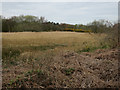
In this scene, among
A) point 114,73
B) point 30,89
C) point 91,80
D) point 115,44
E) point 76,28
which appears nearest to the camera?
point 30,89

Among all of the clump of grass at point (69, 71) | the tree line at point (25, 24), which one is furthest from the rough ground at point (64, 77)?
the tree line at point (25, 24)

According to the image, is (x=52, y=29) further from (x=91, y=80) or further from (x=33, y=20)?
(x=91, y=80)

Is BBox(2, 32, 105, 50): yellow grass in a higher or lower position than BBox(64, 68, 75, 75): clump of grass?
higher

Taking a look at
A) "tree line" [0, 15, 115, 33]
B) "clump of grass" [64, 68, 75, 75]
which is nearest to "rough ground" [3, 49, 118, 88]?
"clump of grass" [64, 68, 75, 75]

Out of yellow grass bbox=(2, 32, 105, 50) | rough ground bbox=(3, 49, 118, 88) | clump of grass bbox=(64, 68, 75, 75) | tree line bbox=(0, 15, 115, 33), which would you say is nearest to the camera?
rough ground bbox=(3, 49, 118, 88)

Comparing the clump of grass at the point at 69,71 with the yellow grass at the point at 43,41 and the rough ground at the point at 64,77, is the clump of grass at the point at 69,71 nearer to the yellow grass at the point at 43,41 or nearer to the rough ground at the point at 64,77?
the rough ground at the point at 64,77

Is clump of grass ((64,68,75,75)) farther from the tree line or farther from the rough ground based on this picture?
the tree line

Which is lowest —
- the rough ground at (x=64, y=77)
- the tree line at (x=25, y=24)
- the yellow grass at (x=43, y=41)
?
the rough ground at (x=64, y=77)

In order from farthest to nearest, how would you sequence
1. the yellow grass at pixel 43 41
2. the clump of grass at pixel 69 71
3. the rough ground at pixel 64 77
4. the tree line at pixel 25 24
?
the tree line at pixel 25 24 < the yellow grass at pixel 43 41 < the clump of grass at pixel 69 71 < the rough ground at pixel 64 77

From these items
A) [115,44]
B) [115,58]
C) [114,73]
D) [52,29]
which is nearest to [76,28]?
[52,29]

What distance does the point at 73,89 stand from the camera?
3.93m

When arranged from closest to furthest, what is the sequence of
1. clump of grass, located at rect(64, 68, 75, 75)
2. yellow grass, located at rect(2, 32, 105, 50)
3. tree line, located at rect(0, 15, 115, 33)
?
clump of grass, located at rect(64, 68, 75, 75)
yellow grass, located at rect(2, 32, 105, 50)
tree line, located at rect(0, 15, 115, 33)

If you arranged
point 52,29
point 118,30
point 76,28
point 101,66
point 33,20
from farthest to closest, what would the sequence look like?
point 76,28, point 52,29, point 33,20, point 118,30, point 101,66

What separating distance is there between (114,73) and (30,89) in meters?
2.60
